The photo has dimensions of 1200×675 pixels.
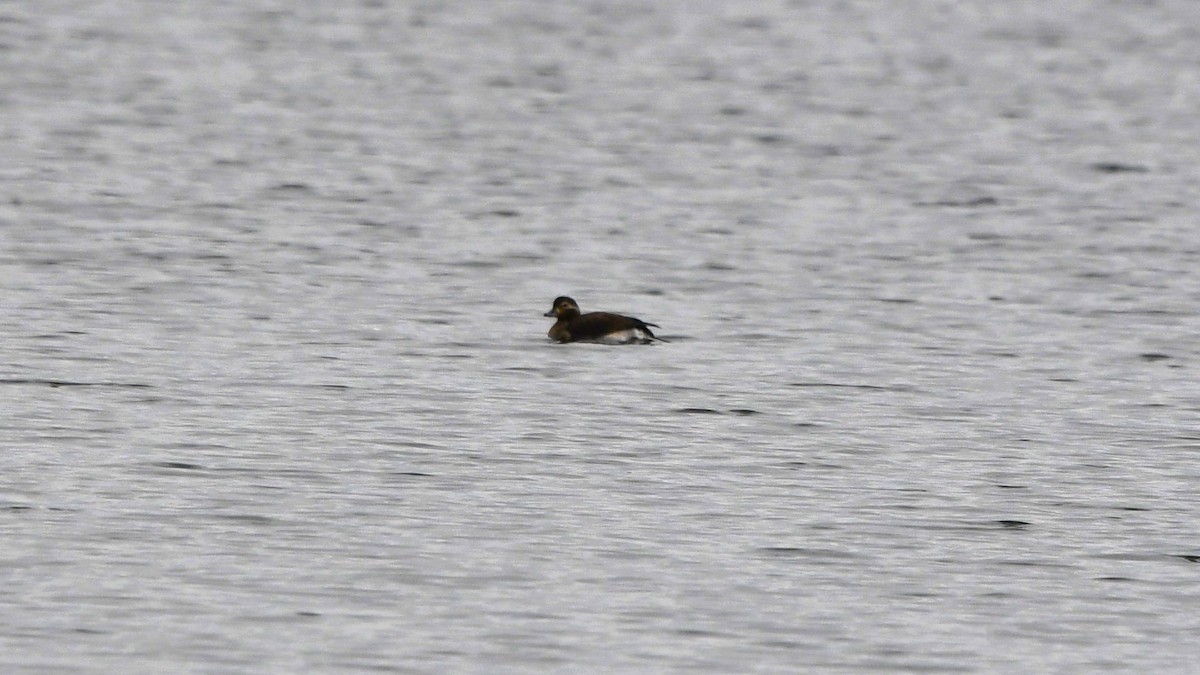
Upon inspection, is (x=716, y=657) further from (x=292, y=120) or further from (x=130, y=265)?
(x=292, y=120)

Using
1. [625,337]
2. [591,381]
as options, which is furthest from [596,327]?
[591,381]

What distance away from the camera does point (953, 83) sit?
46844 millimetres

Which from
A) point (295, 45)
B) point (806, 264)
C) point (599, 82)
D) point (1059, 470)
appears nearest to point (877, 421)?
point (1059, 470)

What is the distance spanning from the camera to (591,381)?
20.1m

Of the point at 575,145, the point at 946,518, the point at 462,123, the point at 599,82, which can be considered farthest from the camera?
the point at 599,82

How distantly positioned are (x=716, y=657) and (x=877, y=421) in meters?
6.38

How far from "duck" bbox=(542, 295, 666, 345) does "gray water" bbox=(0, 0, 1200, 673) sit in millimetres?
176

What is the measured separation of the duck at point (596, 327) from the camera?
71.0ft

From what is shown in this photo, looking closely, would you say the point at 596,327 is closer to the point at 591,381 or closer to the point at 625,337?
the point at 625,337

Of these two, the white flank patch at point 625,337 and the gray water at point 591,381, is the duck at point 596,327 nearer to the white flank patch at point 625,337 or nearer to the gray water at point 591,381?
the white flank patch at point 625,337

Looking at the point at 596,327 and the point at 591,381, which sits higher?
the point at 596,327

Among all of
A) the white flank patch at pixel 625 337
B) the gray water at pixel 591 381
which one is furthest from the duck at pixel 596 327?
the gray water at pixel 591 381

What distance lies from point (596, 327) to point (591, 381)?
164 cm

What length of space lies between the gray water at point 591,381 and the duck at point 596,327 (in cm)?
18
